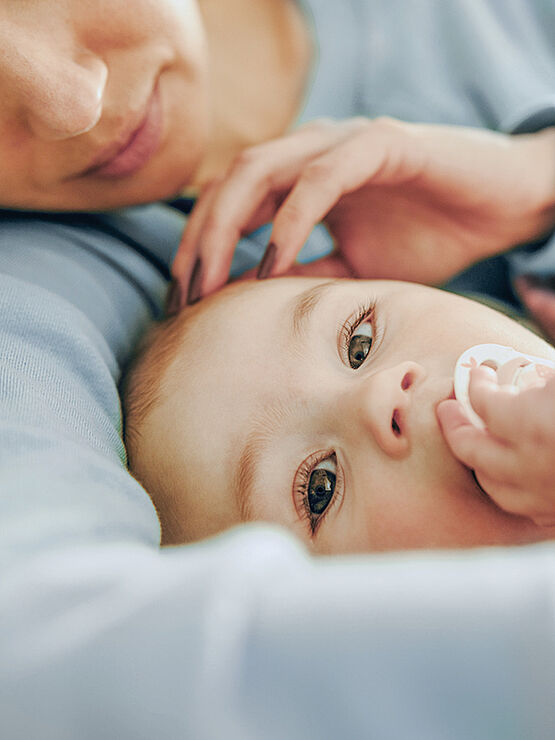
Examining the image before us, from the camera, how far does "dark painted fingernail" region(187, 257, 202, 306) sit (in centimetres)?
103

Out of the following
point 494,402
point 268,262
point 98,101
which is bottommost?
point 268,262

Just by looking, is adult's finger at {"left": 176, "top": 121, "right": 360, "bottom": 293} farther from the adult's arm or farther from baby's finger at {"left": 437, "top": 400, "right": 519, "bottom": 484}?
the adult's arm

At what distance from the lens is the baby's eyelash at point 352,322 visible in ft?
2.72

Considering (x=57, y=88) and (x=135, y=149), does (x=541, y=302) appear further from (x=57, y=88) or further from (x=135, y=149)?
(x=57, y=88)

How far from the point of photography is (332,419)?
0.75m

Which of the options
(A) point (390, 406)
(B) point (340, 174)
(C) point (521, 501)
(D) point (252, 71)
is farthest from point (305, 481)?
(D) point (252, 71)

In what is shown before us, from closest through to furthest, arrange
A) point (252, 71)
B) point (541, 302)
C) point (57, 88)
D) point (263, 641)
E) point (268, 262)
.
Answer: point (263, 641) < point (57, 88) < point (268, 262) < point (541, 302) < point (252, 71)

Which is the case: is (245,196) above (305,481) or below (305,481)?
above

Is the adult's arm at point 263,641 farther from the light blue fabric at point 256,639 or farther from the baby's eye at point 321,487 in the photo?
the baby's eye at point 321,487

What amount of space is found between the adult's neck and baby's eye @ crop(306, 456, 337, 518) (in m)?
1.05

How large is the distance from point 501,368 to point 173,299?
1.76ft

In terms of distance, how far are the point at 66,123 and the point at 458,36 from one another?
96 cm

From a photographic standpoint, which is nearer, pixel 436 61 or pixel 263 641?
pixel 263 641

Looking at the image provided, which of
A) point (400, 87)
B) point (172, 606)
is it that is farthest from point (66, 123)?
point (400, 87)
